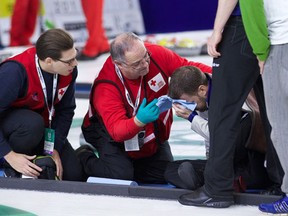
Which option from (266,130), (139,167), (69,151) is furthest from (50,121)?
(266,130)

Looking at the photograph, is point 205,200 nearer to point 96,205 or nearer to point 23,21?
point 96,205

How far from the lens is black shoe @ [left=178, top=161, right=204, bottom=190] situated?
13.8 ft

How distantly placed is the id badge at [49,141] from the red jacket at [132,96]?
245 mm

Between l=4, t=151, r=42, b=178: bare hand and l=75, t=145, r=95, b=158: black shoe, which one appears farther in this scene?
l=75, t=145, r=95, b=158: black shoe

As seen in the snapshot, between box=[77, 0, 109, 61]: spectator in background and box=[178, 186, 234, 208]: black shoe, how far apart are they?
5846 mm

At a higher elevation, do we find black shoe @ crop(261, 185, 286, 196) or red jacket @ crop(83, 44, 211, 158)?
red jacket @ crop(83, 44, 211, 158)

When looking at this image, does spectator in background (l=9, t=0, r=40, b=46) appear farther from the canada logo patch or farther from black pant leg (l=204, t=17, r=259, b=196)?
black pant leg (l=204, t=17, r=259, b=196)

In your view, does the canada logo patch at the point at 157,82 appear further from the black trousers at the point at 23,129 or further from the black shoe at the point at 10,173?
the black shoe at the point at 10,173

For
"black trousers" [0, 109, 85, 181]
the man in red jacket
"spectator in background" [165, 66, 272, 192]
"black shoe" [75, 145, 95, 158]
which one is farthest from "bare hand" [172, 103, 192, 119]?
"black shoe" [75, 145, 95, 158]

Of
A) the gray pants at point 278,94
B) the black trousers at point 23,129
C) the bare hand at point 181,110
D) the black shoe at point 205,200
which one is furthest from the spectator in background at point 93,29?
the gray pants at point 278,94

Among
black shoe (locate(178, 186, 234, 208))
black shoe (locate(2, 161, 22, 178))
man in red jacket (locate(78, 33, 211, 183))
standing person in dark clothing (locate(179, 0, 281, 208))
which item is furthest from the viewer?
black shoe (locate(2, 161, 22, 178))

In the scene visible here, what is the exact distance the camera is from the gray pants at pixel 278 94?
11.8ft

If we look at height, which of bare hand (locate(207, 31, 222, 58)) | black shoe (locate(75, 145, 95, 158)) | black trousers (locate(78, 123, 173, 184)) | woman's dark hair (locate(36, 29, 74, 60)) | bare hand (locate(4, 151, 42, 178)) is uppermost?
bare hand (locate(207, 31, 222, 58))

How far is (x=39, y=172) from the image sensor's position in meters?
4.61
